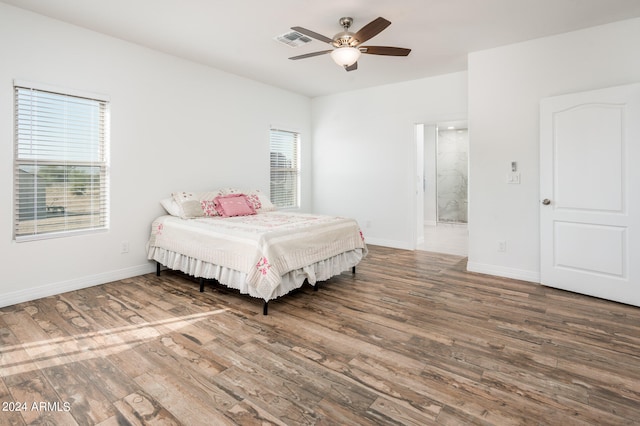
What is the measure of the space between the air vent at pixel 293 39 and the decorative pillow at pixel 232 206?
2000 millimetres

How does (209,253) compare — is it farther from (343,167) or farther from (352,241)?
(343,167)

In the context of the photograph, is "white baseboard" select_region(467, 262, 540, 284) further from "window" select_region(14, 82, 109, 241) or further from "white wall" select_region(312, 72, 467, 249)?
"window" select_region(14, 82, 109, 241)

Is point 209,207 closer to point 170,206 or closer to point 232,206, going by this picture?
point 232,206

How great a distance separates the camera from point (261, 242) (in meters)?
2.84

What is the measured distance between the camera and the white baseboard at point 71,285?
3.05 meters

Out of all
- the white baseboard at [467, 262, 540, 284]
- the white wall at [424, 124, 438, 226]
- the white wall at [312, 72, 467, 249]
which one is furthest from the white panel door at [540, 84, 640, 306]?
the white wall at [424, 124, 438, 226]

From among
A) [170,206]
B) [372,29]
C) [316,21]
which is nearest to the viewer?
[372,29]

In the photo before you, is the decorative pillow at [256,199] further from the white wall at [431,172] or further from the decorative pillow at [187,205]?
the white wall at [431,172]

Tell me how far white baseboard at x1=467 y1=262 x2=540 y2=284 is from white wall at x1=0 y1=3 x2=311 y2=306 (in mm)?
3465

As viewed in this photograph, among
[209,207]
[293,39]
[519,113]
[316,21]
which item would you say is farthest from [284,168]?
[519,113]

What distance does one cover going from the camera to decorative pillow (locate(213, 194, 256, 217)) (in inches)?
166

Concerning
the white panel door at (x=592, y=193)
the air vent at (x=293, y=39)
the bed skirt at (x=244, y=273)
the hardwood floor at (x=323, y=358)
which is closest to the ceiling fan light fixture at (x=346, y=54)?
the air vent at (x=293, y=39)

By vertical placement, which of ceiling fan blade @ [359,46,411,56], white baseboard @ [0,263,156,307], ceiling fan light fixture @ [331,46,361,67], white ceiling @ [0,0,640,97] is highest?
white ceiling @ [0,0,640,97]

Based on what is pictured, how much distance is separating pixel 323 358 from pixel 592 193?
123 inches
